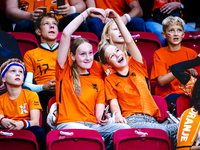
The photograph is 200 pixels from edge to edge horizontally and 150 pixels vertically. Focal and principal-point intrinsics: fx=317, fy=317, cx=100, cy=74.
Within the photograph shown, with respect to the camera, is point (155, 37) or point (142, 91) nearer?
point (142, 91)

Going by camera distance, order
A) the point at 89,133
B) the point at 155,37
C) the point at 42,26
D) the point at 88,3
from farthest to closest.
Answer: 1. the point at 88,3
2. the point at 155,37
3. the point at 42,26
4. the point at 89,133

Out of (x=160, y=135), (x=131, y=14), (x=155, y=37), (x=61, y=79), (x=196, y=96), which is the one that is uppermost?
(x=131, y=14)

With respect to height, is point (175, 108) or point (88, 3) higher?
point (88, 3)

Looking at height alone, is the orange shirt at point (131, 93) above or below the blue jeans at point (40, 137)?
above

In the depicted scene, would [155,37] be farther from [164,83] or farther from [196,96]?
[196,96]

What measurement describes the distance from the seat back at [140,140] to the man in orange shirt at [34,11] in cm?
115

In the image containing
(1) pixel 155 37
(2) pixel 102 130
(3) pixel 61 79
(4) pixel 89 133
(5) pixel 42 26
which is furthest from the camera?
(1) pixel 155 37

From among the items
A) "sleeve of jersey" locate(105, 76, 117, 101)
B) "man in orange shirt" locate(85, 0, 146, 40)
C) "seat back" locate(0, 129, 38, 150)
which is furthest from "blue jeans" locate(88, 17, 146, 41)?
"seat back" locate(0, 129, 38, 150)

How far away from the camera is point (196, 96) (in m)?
1.74

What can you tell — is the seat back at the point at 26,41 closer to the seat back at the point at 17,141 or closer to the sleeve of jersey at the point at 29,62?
the sleeve of jersey at the point at 29,62

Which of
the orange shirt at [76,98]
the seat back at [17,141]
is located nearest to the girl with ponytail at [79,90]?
the orange shirt at [76,98]

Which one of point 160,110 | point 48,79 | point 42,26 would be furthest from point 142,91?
point 42,26

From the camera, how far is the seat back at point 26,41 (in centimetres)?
223

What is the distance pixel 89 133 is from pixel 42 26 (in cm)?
102
